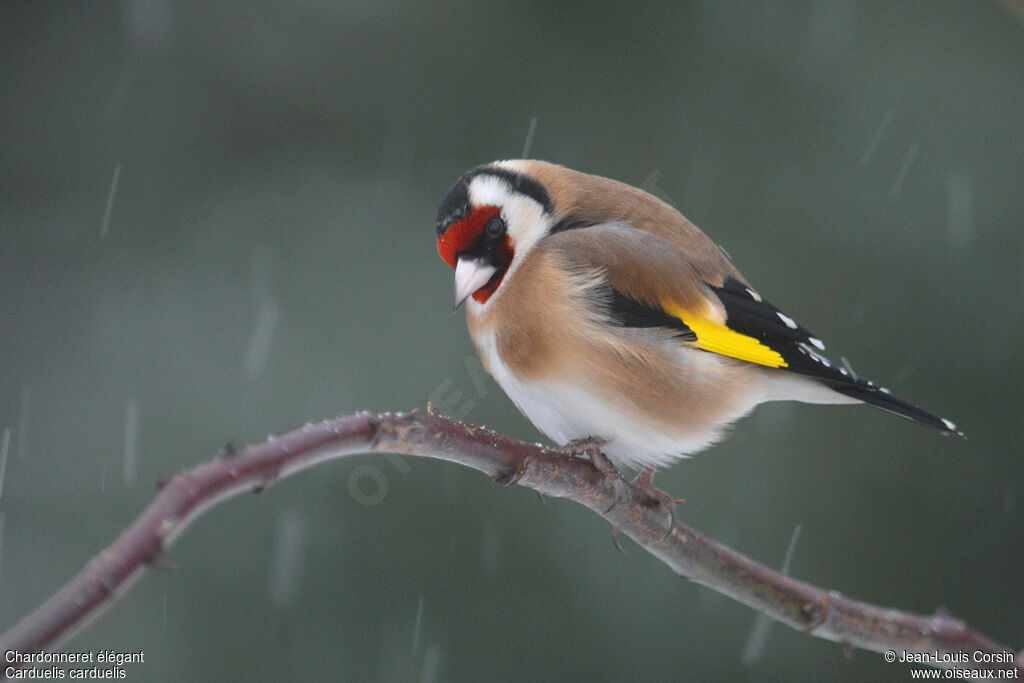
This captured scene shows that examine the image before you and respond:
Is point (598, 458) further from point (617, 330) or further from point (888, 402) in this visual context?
point (888, 402)

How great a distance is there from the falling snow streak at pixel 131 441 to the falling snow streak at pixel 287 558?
64 centimetres

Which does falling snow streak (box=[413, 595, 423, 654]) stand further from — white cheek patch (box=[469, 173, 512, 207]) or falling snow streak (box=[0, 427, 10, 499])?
white cheek patch (box=[469, 173, 512, 207])

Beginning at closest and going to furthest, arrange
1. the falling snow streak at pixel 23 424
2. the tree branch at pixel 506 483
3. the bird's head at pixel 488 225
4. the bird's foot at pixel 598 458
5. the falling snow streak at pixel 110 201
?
1. the tree branch at pixel 506 483
2. the bird's foot at pixel 598 458
3. the bird's head at pixel 488 225
4. the falling snow streak at pixel 23 424
5. the falling snow streak at pixel 110 201

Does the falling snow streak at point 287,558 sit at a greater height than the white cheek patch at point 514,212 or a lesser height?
lesser

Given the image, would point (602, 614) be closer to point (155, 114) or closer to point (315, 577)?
point (315, 577)

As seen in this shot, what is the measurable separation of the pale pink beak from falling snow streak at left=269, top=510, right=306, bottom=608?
1.71 m

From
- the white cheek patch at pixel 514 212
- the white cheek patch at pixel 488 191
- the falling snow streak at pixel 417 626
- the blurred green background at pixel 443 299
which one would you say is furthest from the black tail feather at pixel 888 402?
the falling snow streak at pixel 417 626

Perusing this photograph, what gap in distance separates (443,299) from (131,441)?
142 cm

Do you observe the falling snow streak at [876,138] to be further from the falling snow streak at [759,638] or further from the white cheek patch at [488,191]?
the white cheek patch at [488,191]

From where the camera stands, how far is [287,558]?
13.0 feet

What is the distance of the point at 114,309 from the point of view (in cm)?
443

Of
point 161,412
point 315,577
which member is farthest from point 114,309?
point 315,577

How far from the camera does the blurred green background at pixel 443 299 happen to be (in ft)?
13.2

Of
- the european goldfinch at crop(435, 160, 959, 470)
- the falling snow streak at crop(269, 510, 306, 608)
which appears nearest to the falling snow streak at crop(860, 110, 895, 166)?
the european goldfinch at crop(435, 160, 959, 470)
